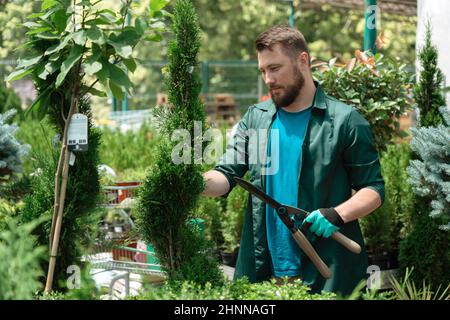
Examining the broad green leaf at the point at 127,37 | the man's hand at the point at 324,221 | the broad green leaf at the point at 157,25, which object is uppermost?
the broad green leaf at the point at 157,25

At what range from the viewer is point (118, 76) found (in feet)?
7.93

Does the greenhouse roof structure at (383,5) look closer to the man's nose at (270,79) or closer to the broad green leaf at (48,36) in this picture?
the man's nose at (270,79)

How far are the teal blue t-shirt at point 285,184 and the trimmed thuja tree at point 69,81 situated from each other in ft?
3.15

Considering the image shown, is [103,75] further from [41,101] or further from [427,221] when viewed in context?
[427,221]

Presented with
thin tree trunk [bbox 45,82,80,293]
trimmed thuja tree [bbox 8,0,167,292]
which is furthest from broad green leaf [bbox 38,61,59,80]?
thin tree trunk [bbox 45,82,80,293]

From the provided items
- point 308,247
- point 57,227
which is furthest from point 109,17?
point 308,247

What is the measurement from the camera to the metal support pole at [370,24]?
5215 mm

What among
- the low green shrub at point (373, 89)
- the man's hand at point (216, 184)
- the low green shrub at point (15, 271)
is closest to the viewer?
the low green shrub at point (15, 271)

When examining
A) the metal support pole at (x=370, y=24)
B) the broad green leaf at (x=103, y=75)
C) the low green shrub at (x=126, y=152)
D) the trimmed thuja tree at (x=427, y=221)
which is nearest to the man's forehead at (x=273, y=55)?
the broad green leaf at (x=103, y=75)

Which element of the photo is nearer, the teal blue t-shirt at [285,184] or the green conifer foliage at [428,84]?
the teal blue t-shirt at [285,184]

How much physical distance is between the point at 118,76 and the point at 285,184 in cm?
112

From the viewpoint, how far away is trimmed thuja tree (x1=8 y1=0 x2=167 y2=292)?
2.37 metres
